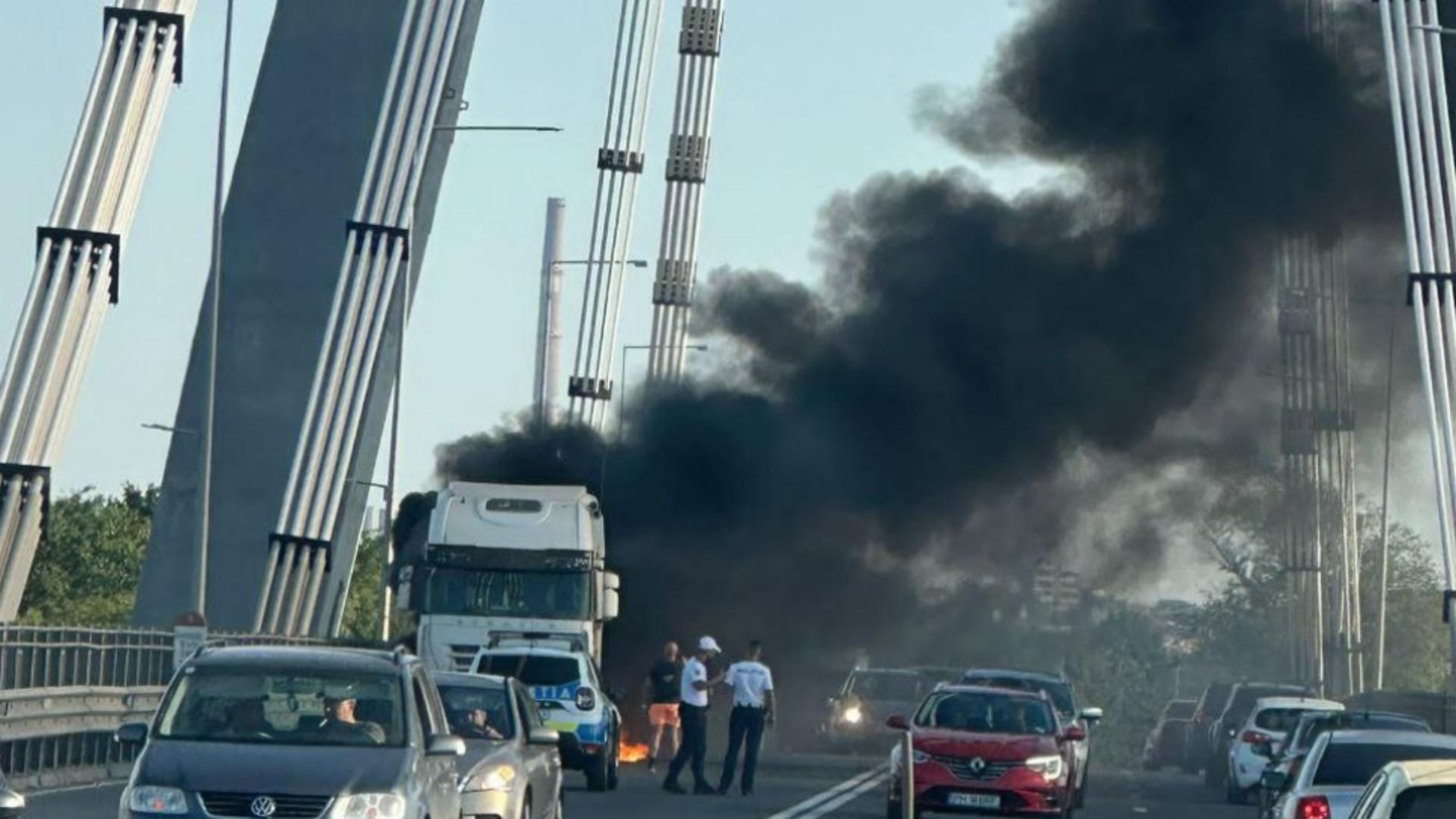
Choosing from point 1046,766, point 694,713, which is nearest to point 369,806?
point 1046,766

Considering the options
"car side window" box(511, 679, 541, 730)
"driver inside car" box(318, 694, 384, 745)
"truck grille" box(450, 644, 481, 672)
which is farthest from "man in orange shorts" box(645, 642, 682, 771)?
"driver inside car" box(318, 694, 384, 745)

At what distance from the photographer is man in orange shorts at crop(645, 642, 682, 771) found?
35.2m

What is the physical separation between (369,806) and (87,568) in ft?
296

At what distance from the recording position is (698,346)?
6881 centimetres

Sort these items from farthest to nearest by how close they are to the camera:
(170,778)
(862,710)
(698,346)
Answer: (698,346)
(862,710)
(170,778)

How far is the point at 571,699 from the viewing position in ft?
100

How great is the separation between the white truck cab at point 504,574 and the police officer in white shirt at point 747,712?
691cm

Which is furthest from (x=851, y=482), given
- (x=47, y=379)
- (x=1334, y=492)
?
(x=47, y=379)

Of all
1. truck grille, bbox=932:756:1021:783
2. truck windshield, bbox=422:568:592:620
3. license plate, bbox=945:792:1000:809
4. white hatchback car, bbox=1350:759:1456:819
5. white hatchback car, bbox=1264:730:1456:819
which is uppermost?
white hatchback car, bbox=1350:759:1456:819

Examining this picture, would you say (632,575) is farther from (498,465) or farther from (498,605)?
(498,605)

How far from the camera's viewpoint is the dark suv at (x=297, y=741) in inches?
561

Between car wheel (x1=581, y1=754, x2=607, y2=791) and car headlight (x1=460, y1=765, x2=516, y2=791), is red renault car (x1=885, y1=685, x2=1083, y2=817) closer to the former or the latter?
car wheel (x1=581, y1=754, x2=607, y2=791)

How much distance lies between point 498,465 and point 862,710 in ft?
63.1

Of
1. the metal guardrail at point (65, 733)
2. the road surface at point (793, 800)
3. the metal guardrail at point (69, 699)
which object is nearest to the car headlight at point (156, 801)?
the road surface at point (793, 800)
